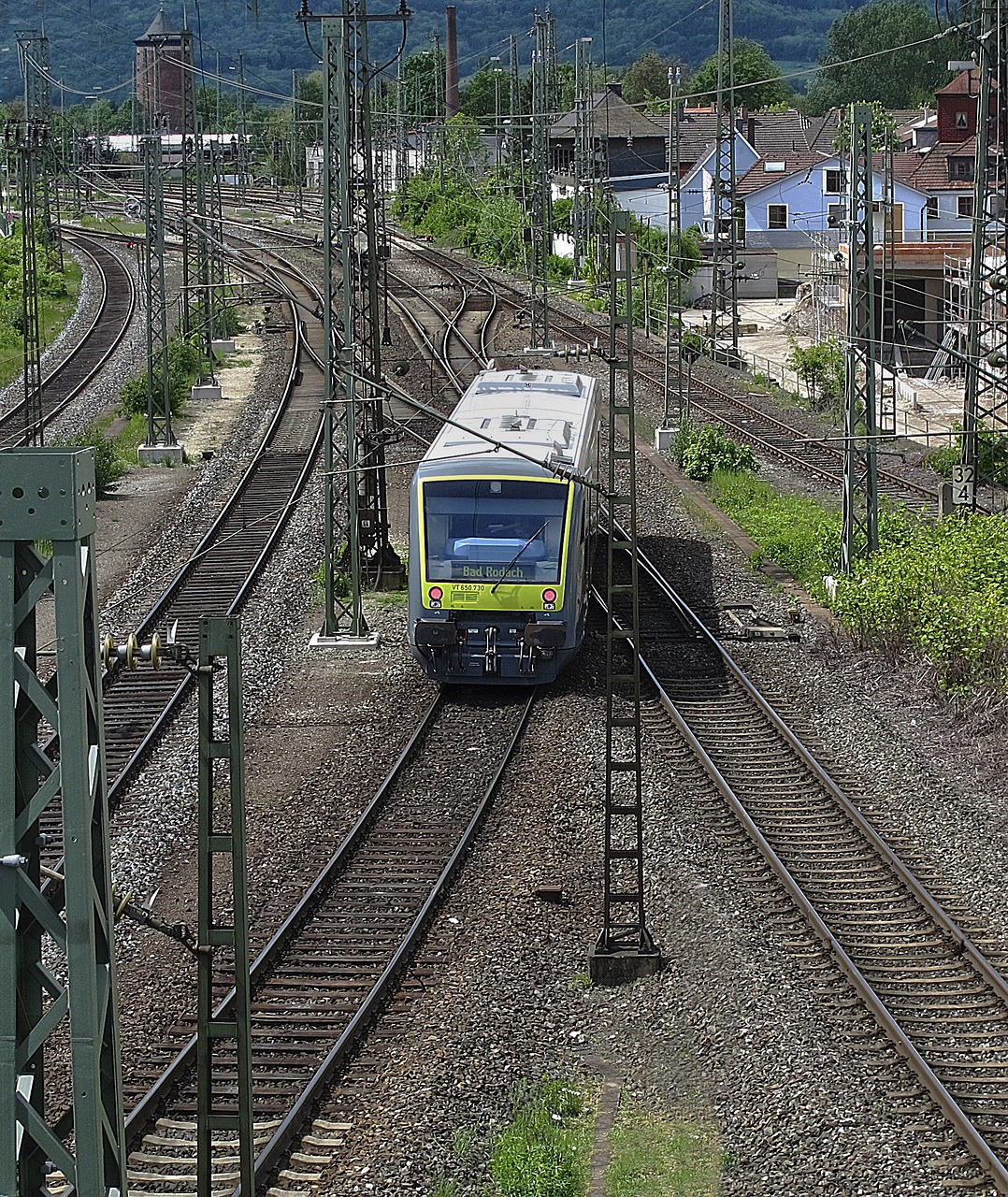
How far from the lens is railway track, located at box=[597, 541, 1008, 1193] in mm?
9758

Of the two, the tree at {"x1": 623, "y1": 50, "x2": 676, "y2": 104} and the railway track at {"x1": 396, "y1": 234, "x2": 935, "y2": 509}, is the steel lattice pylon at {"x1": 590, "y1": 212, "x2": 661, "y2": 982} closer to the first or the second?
the railway track at {"x1": 396, "y1": 234, "x2": 935, "y2": 509}

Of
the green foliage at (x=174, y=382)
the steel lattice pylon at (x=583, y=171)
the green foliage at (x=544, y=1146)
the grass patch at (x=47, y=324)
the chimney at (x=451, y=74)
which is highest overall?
the chimney at (x=451, y=74)

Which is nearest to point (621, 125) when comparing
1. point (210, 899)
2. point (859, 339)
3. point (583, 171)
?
point (583, 171)

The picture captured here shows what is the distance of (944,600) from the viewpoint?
1817 cm

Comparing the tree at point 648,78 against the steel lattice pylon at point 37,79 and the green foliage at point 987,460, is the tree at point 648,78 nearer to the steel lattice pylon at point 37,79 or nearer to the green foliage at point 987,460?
the steel lattice pylon at point 37,79

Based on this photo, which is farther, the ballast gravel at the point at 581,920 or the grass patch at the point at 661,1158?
the ballast gravel at the point at 581,920

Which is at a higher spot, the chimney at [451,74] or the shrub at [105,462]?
the chimney at [451,74]

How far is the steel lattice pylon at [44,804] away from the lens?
5.13 meters

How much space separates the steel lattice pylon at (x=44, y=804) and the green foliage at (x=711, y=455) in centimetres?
2554

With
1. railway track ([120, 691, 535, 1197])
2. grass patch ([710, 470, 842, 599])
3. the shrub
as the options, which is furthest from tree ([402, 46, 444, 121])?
railway track ([120, 691, 535, 1197])

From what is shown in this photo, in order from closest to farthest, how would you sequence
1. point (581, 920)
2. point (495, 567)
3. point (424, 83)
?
1. point (581, 920)
2. point (495, 567)
3. point (424, 83)

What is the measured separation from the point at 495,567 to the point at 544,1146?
8432mm

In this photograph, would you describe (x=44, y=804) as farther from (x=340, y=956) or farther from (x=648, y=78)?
(x=648, y=78)

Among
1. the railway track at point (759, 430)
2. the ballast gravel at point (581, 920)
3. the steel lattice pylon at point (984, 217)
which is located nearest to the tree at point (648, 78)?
the railway track at point (759, 430)
